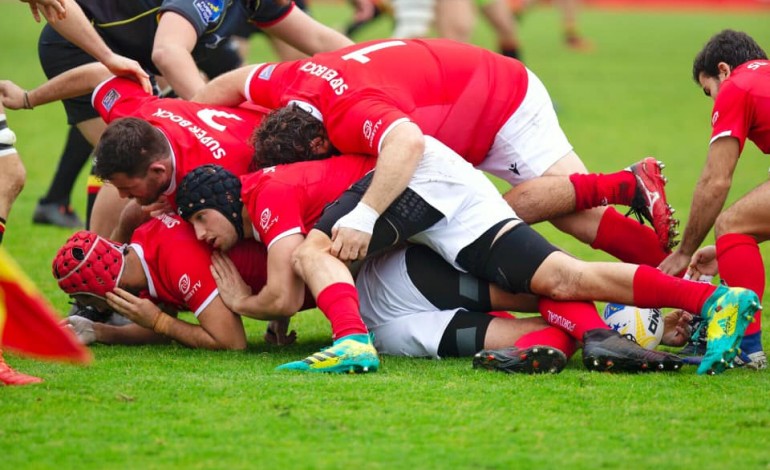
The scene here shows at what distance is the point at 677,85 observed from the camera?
16.5 meters

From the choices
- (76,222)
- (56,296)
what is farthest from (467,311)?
(76,222)

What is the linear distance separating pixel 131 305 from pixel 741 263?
2.49m

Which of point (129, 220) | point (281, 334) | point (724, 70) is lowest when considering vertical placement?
point (281, 334)

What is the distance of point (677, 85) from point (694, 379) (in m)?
12.7

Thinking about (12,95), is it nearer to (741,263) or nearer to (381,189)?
(381,189)

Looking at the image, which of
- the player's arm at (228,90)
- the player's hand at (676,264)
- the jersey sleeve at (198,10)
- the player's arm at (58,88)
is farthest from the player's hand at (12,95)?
the player's hand at (676,264)

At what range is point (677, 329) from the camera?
202 inches

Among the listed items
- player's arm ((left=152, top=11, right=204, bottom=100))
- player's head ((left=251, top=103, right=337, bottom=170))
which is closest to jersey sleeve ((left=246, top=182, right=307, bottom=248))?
player's head ((left=251, top=103, right=337, bottom=170))

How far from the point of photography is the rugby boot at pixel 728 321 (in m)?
4.38

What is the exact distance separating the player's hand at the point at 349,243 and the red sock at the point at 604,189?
1272 millimetres

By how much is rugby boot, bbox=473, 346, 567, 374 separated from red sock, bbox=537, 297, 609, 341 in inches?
6.6

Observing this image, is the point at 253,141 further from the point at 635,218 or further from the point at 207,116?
the point at 635,218

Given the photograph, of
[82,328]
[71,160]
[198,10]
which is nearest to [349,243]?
[82,328]

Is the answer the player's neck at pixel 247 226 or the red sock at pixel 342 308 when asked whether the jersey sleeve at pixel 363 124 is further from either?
the red sock at pixel 342 308
